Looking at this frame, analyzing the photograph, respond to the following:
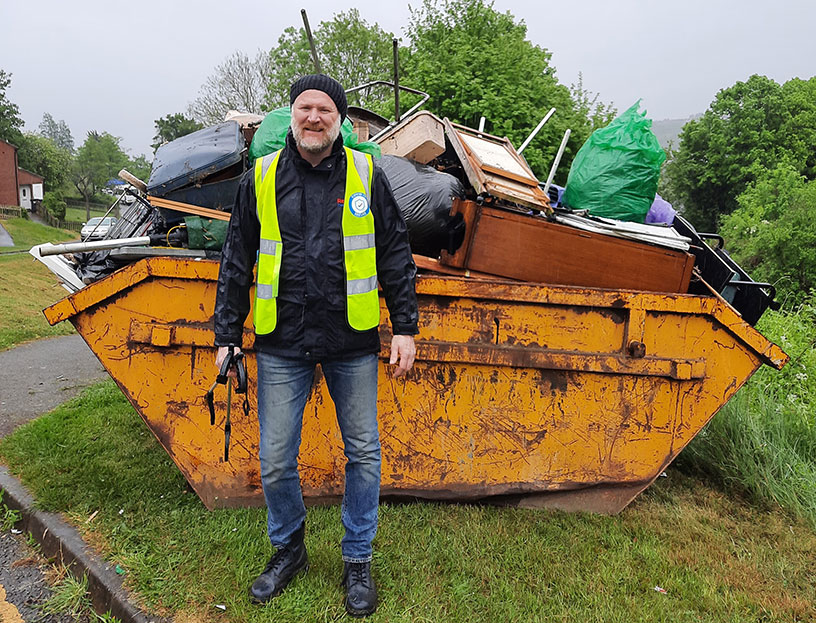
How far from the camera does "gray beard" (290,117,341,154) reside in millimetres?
1797

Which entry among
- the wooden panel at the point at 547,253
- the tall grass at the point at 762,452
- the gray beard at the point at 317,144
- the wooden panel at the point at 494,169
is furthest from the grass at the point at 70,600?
the tall grass at the point at 762,452

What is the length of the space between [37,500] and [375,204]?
2.19 meters

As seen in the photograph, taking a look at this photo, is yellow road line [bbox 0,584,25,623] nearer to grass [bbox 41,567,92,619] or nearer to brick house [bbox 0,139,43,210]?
grass [bbox 41,567,92,619]

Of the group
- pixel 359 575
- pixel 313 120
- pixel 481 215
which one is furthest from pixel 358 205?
pixel 359 575

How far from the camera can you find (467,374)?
2475 millimetres

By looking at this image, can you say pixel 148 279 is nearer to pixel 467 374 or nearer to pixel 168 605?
pixel 168 605

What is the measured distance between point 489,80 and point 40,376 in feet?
25.2

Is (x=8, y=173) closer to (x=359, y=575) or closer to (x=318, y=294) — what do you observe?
(x=318, y=294)

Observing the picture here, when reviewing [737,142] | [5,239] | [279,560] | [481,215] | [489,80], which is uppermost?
[737,142]

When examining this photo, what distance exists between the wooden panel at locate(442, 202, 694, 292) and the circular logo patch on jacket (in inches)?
30.1

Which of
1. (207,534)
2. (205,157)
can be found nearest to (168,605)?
(207,534)

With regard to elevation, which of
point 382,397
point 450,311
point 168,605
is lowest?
point 168,605

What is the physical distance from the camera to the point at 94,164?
1970 inches

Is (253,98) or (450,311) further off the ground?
(253,98)
